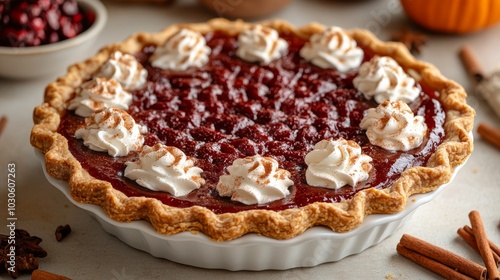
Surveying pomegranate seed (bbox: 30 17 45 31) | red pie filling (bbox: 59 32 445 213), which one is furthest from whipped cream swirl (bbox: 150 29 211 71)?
pomegranate seed (bbox: 30 17 45 31)

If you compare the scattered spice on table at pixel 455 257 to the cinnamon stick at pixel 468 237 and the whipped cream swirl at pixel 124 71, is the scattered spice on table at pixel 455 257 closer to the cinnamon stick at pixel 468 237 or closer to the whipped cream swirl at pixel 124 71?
the cinnamon stick at pixel 468 237

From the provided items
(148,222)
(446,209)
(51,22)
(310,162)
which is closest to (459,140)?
(446,209)

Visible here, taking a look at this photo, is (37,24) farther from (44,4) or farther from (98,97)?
(98,97)

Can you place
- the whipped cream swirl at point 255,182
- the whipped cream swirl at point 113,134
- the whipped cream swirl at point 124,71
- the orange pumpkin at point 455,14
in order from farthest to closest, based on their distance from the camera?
the orange pumpkin at point 455,14, the whipped cream swirl at point 124,71, the whipped cream swirl at point 113,134, the whipped cream swirl at point 255,182

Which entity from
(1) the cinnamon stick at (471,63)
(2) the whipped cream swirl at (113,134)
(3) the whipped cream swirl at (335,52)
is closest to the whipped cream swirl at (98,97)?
(2) the whipped cream swirl at (113,134)

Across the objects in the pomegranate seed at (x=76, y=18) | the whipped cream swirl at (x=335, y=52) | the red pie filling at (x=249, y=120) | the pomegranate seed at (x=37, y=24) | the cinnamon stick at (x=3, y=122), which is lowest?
the cinnamon stick at (x=3, y=122)

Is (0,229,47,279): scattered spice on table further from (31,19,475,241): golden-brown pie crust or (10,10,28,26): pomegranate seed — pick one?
(10,10,28,26): pomegranate seed
